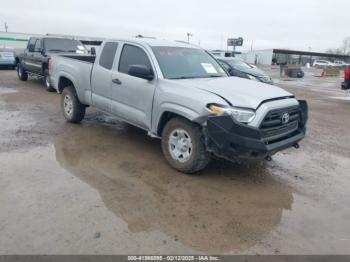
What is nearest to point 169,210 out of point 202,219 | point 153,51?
point 202,219

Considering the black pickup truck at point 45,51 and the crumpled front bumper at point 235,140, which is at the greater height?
the black pickup truck at point 45,51

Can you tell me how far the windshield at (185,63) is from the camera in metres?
5.11

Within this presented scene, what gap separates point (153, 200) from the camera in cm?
389

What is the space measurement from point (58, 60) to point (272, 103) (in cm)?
515

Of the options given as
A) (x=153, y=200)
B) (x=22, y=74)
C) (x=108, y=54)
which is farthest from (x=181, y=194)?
(x=22, y=74)

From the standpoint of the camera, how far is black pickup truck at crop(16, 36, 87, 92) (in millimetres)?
11641

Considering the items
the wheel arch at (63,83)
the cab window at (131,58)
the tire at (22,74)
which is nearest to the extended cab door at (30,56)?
the tire at (22,74)

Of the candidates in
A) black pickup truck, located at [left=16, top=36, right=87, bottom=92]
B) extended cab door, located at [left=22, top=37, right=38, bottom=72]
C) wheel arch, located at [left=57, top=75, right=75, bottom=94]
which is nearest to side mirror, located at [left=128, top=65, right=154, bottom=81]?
wheel arch, located at [left=57, top=75, right=75, bottom=94]

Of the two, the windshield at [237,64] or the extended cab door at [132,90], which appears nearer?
the extended cab door at [132,90]

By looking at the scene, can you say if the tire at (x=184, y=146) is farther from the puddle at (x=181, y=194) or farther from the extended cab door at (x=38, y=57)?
the extended cab door at (x=38, y=57)

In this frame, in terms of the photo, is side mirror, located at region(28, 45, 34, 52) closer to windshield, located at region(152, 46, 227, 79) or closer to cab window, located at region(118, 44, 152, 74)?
cab window, located at region(118, 44, 152, 74)

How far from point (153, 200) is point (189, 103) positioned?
1.39 metres

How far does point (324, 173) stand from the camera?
16.7 ft

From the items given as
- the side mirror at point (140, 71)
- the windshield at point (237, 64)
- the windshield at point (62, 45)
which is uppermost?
the windshield at point (62, 45)
